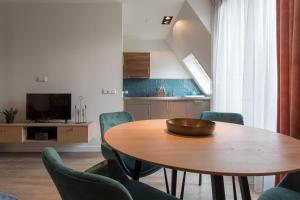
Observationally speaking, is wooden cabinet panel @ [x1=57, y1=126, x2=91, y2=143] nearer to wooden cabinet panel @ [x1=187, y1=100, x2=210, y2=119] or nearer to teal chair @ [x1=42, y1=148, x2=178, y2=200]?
wooden cabinet panel @ [x1=187, y1=100, x2=210, y2=119]

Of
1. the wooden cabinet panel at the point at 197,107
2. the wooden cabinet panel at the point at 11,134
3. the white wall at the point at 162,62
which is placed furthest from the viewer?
the white wall at the point at 162,62

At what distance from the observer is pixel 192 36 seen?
4.52m

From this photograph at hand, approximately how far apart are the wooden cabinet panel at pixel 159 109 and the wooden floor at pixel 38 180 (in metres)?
1.89

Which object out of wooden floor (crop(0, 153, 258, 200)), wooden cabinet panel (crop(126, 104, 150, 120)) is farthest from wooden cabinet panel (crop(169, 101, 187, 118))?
wooden floor (crop(0, 153, 258, 200))

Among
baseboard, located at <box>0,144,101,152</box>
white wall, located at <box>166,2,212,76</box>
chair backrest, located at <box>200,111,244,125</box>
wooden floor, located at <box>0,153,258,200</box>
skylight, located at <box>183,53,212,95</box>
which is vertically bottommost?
wooden floor, located at <box>0,153,258,200</box>

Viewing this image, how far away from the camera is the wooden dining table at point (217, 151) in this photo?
0.87m

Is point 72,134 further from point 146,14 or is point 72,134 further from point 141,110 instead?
point 146,14

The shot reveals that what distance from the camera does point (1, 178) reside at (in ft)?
8.92

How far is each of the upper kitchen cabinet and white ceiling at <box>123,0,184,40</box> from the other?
548 mm

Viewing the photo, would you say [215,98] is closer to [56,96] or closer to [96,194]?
[56,96]

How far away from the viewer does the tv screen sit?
3701 mm

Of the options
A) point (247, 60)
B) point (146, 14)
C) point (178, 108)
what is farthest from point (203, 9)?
point (178, 108)

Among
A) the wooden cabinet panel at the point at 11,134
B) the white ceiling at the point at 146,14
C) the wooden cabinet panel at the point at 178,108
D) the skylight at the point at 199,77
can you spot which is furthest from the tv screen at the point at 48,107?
the skylight at the point at 199,77

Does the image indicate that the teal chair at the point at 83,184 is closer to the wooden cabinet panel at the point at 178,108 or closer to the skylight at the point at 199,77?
the wooden cabinet panel at the point at 178,108
